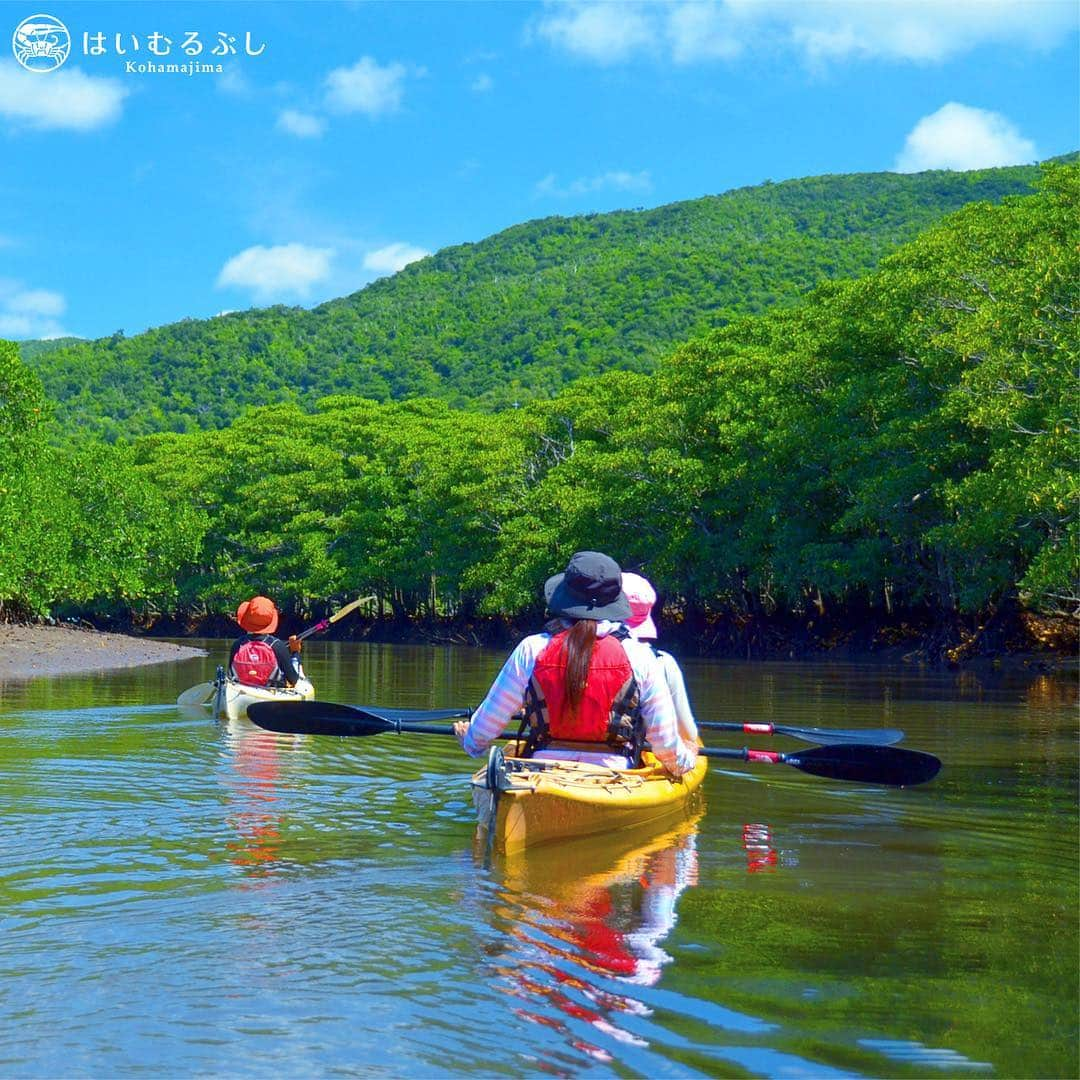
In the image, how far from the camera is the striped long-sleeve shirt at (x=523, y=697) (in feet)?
23.5

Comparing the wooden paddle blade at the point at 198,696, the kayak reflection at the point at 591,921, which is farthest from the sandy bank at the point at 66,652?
the kayak reflection at the point at 591,921

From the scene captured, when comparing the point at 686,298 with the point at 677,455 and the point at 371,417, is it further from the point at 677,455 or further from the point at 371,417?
the point at 677,455

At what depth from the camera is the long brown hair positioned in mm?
6992

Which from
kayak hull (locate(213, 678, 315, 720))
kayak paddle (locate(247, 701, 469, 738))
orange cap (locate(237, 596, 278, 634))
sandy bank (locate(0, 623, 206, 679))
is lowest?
sandy bank (locate(0, 623, 206, 679))

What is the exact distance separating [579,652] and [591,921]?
5.04ft

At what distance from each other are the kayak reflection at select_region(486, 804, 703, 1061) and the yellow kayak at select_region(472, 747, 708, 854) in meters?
0.13

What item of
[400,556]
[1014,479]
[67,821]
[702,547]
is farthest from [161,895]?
[400,556]

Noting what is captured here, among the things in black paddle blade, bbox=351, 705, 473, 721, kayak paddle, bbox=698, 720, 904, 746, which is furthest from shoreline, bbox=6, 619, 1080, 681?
black paddle blade, bbox=351, 705, 473, 721

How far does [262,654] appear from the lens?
49.0ft

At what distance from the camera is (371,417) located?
5912 centimetres

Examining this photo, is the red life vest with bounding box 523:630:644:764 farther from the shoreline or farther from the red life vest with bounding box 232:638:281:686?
the shoreline

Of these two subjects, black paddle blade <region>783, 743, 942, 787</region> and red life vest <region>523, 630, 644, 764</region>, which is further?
black paddle blade <region>783, 743, 942, 787</region>

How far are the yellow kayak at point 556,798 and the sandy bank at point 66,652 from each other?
1875 centimetres

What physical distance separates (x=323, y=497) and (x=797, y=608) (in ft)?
79.8
